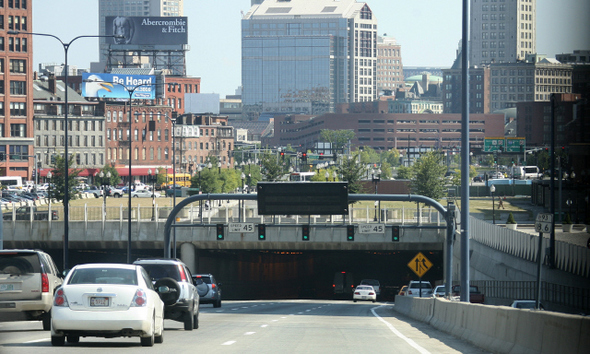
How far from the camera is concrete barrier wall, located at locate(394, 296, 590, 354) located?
10688mm

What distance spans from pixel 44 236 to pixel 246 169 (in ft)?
269

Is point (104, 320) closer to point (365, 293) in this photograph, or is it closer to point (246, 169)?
point (365, 293)

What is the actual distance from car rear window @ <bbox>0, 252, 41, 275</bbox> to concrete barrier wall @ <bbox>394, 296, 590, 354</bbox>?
9.43 meters

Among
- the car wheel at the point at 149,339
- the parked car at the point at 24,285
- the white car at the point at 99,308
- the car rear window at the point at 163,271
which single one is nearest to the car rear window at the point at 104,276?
the white car at the point at 99,308

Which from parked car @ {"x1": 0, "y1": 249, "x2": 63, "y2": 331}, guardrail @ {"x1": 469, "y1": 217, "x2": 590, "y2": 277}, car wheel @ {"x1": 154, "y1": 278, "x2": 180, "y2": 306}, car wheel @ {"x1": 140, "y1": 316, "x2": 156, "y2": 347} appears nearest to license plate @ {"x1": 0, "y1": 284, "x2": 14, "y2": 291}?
parked car @ {"x1": 0, "y1": 249, "x2": 63, "y2": 331}

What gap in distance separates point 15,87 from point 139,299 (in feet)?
428

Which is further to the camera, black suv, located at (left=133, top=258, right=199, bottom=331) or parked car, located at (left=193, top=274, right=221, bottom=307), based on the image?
parked car, located at (left=193, top=274, right=221, bottom=307)

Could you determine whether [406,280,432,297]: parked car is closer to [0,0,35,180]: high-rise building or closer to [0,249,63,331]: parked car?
[0,249,63,331]: parked car

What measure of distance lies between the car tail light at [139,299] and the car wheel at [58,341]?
141cm

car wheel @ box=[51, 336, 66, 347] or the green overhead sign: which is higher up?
the green overhead sign

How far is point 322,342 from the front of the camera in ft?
61.0

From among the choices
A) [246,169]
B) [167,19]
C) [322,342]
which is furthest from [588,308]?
[167,19]

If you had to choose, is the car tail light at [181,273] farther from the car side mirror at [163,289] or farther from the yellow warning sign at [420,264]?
the yellow warning sign at [420,264]

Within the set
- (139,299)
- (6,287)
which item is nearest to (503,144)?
(6,287)
